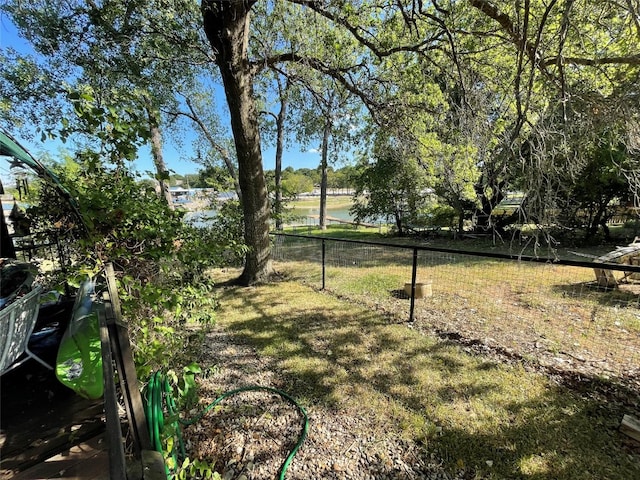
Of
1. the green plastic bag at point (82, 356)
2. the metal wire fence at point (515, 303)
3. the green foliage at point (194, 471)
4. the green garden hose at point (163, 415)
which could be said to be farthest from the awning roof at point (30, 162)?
the metal wire fence at point (515, 303)

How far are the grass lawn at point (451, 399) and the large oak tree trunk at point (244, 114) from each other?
1.66 meters

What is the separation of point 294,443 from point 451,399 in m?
1.34

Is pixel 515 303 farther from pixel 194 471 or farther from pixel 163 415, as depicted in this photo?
pixel 163 415

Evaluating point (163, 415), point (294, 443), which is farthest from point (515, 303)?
point (163, 415)

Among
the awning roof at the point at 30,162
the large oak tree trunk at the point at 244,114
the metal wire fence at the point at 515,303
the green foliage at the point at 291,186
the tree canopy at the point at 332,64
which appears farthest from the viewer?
the green foliage at the point at 291,186

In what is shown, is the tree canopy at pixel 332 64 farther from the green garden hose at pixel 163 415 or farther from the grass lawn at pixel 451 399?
the green garden hose at pixel 163 415

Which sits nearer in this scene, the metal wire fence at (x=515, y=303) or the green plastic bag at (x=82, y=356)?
the green plastic bag at (x=82, y=356)

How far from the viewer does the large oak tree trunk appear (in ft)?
14.4

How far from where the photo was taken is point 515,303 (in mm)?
4500

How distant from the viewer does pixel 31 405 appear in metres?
2.23

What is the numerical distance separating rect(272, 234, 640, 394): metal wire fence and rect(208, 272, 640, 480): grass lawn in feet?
1.56

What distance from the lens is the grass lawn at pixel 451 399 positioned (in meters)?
1.87

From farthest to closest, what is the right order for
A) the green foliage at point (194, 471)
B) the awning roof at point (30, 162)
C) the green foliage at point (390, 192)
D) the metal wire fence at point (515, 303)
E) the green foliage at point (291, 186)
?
Answer: the green foliage at point (390, 192) < the green foliage at point (291, 186) < the metal wire fence at point (515, 303) < the awning roof at point (30, 162) < the green foliage at point (194, 471)

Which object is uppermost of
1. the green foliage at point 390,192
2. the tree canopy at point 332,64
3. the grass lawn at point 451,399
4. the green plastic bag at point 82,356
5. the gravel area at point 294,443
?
the tree canopy at point 332,64
